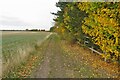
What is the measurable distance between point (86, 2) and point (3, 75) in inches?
240

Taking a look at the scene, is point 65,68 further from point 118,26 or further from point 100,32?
point 118,26

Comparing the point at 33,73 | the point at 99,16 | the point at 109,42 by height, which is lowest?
the point at 33,73

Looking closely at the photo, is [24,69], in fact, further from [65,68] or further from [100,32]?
[100,32]

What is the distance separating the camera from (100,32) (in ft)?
43.0

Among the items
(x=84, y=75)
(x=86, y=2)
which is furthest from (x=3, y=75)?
(x=86, y=2)

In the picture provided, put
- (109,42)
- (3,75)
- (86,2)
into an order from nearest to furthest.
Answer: (3,75), (109,42), (86,2)

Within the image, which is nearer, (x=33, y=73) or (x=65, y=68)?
(x=33, y=73)

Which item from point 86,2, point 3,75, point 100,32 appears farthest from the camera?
point 86,2

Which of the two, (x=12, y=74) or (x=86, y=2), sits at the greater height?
(x=86, y=2)

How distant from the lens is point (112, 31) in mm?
11773

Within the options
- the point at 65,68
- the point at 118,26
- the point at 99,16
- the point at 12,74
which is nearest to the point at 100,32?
the point at 99,16

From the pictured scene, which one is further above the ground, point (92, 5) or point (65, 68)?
point (92, 5)

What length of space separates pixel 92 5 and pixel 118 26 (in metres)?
2.67

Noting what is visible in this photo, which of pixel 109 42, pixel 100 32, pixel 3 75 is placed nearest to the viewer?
pixel 3 75
